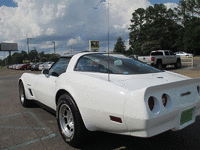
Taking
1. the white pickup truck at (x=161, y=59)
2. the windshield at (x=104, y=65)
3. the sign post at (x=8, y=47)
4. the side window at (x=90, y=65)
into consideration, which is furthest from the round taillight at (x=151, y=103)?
the sign post at (x=8, y=47)

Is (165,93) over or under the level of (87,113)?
over

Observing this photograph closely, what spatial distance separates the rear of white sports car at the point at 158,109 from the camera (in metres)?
1.80

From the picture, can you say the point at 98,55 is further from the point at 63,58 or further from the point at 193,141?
the point at 193,141

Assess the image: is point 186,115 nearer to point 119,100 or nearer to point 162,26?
point 119,100

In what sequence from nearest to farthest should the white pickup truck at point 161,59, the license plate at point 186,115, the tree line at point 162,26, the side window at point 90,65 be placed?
the license plate at point 186,115 → the side window at point 90,65 → the white pickup truck at point 161,59 → the tree line at point 162,26

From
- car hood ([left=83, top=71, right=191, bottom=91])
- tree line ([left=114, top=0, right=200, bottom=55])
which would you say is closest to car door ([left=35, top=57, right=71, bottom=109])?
car hood ([left=83, top=71, right=191, bottom=91])

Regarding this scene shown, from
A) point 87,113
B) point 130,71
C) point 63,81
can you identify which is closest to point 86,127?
point 87,113

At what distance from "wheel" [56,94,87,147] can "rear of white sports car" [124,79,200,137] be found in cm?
73

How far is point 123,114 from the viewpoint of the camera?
189 cm

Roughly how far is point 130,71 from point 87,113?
3.04ft

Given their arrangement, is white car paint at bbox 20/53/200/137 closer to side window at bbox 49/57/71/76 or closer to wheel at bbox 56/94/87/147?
wheel at bbox 56/94/87/147

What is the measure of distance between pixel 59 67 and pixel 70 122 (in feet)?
4.35

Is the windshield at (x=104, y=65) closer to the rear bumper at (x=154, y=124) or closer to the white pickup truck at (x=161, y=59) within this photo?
the rear bumper at (x=154, y=124)

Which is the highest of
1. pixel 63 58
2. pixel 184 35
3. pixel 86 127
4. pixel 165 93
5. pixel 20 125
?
pixel 184 35
